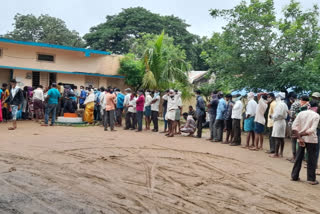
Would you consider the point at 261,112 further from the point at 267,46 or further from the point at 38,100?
the point at 38,100

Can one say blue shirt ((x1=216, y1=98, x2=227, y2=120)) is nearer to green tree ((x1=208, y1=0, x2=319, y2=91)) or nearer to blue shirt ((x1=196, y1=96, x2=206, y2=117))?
blue shirt ((x1=196, y1=96, x2=206, y2=117))

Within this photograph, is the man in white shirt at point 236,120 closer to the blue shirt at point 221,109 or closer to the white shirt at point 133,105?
the blue shirt at point 221,109

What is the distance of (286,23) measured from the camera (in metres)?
13.1

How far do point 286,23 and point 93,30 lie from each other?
3117 centimetres

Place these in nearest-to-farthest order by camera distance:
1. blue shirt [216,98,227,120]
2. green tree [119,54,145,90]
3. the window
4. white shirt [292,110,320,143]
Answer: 1. white shirt [292,110,320,143]
2. blue shirt [216,98,227,120]
3. the window
4. green tree [119,54,145,90]

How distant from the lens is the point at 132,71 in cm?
2022

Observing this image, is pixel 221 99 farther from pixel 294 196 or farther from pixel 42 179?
pixel 42 179

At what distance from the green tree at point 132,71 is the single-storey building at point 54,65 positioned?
1.54 ft

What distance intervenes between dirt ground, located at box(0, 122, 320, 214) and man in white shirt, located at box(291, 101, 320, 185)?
0.86 ft

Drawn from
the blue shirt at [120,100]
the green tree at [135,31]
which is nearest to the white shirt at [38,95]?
the blue shirt at [120,100]

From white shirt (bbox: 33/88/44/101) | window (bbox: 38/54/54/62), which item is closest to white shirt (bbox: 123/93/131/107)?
white shirt (bbox: 33/88/44/101)

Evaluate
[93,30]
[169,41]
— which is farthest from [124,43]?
[169,41]

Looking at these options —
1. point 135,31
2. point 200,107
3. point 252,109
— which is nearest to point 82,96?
point 200,107

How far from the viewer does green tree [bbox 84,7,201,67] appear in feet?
123
